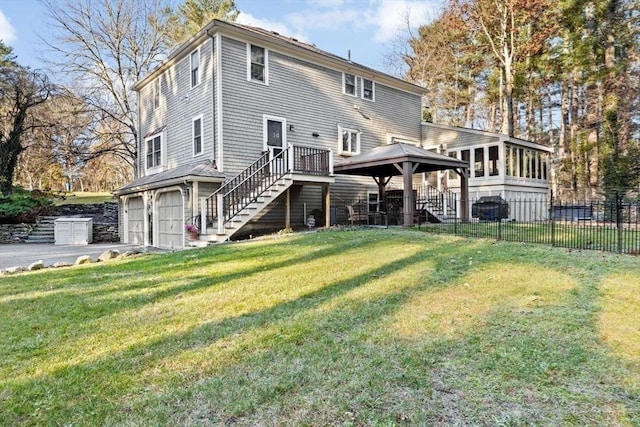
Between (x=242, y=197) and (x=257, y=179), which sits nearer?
(x=242, y=197)

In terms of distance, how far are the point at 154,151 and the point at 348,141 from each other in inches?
331

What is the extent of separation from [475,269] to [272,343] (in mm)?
3734

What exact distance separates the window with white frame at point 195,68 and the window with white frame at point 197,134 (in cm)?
133

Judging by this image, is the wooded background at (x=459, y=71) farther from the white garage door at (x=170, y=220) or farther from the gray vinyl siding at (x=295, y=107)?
the white garage door at (x=170, y=220)

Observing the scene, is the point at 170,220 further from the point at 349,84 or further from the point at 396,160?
the point at 349,84

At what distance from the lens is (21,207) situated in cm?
1752

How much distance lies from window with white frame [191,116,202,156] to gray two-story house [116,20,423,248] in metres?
0.04

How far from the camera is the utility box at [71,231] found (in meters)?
16.1

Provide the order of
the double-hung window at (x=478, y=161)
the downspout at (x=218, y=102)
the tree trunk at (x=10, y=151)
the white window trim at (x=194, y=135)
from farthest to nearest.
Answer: the tree trunk at (x=10, y=151), the double-hung window at (x=478, y=161), the white window trim at (x=194, y=135), the downspout at (x=218, y=102)

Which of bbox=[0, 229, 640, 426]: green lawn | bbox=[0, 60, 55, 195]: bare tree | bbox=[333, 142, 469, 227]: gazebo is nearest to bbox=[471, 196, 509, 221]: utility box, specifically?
bbox=[333, 142, 469, 227]: gazebo

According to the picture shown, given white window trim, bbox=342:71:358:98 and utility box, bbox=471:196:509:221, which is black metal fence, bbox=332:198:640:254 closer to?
utility box, bbox=471:196:509:221

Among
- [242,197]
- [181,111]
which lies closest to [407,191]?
[242,197]

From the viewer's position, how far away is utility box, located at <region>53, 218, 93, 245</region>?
53.0 ft

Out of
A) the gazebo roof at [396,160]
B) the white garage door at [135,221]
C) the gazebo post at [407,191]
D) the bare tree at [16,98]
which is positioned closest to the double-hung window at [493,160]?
the gazebo roof at [396,160]
